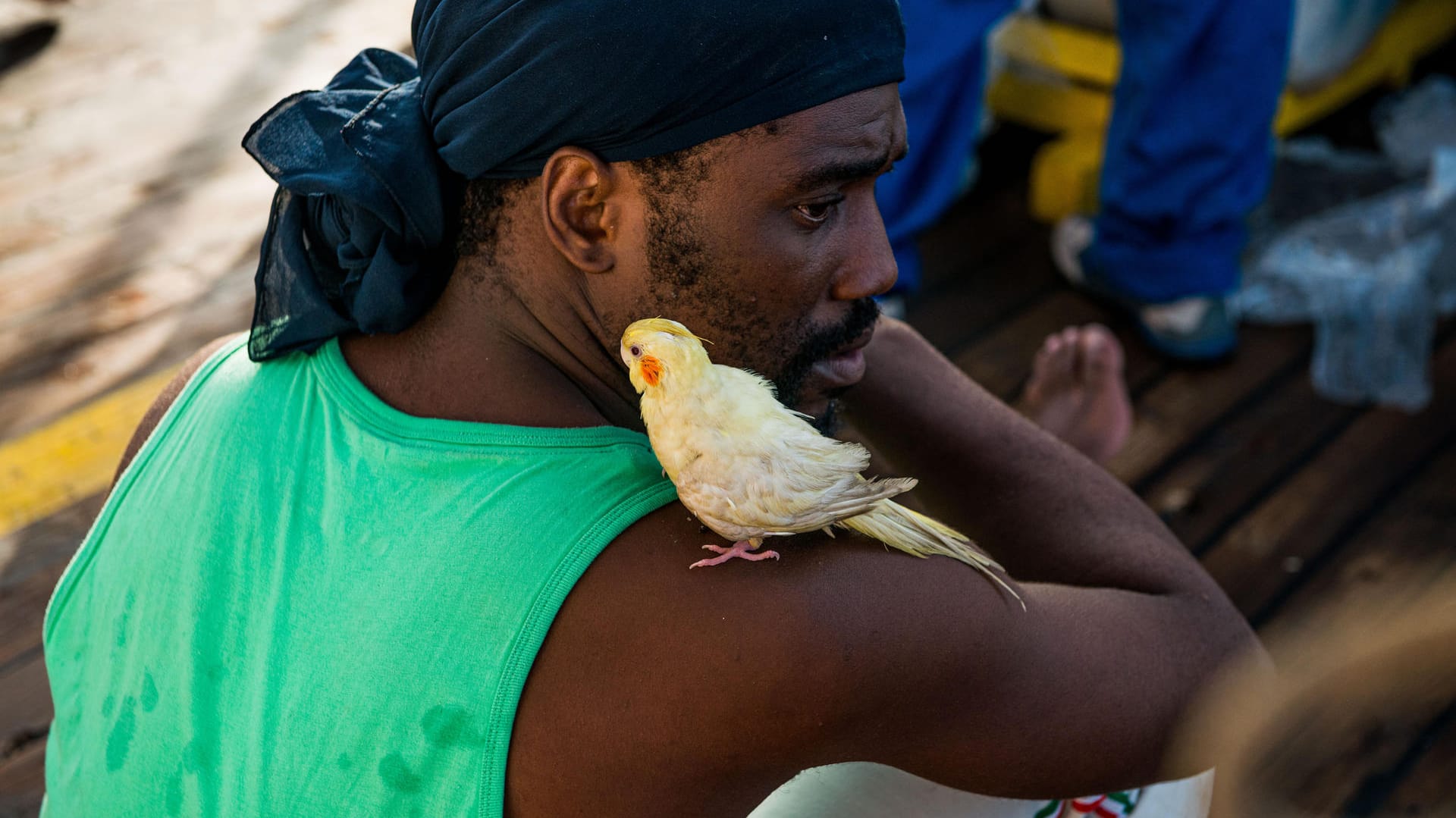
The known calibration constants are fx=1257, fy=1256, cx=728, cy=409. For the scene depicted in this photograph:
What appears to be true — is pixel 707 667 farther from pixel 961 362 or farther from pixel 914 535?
pixel 961 362

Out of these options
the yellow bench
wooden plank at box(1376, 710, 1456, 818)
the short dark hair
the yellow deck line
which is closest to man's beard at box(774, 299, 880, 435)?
the short dark hair

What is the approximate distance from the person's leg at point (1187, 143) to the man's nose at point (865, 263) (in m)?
2.03

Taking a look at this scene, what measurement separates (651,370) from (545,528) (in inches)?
6.7

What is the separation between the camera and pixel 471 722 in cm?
106

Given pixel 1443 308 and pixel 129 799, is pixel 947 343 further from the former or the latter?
pixel 129 799

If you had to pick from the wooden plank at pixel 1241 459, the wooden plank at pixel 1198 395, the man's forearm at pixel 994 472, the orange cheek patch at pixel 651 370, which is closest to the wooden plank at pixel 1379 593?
the wooden plank at pixel 1241 459

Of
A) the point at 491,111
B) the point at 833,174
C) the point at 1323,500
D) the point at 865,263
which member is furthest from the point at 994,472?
the point at 1323,500

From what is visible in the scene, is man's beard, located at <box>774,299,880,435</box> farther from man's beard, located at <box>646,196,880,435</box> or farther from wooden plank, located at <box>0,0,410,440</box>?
wooden plank, located at <box>0,0,410,440</box>

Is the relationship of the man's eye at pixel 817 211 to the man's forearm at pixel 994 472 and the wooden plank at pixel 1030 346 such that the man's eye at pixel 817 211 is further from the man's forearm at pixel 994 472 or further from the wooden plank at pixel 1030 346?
the wooden plank at pixel 1030 346

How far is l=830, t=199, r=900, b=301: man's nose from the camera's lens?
127 centimetres

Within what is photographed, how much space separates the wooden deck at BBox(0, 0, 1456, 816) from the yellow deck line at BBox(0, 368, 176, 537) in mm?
37

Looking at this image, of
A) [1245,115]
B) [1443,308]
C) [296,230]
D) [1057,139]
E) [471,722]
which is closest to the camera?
[471,722]

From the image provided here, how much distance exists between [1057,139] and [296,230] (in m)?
3.13

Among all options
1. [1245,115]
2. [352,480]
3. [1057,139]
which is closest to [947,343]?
[1245,115]
